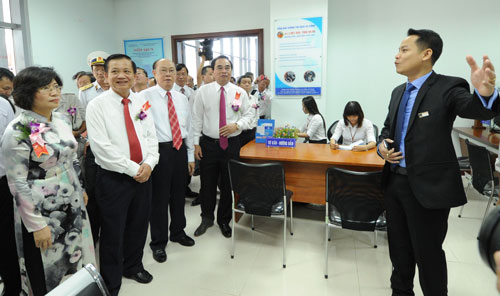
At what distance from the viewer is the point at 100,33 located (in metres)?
5.69

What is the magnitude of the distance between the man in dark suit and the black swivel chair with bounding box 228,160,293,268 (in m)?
0.85

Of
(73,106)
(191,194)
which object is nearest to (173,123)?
(73,106)

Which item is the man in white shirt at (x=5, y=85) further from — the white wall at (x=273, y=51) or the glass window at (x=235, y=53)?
the glass window at (x=235, y=53)

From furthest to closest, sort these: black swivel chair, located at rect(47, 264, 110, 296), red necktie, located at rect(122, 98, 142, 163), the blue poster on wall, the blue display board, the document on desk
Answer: the blue poster on wall, the blue display board, the document on desk, red necktie, located at rect(122, 98, 142, 163), black swivel chair, located at rect(47, 264, 110, 296)

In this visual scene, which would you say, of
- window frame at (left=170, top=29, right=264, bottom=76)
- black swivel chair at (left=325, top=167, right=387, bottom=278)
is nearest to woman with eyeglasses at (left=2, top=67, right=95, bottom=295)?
black swivel chair at (left=325, top=167, right=387, bottom=278)

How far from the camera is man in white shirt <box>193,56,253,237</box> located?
280 cm

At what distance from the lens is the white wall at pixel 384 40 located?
4.27m

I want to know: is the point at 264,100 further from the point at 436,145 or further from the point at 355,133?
the point at 436,145

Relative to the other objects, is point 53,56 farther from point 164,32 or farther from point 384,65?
point 384,65

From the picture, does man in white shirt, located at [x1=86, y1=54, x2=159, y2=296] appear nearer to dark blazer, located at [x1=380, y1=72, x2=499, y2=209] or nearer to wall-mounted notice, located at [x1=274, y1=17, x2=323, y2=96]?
dark blazer, located at [x1=380, y1=72, x2=499, y2=209]

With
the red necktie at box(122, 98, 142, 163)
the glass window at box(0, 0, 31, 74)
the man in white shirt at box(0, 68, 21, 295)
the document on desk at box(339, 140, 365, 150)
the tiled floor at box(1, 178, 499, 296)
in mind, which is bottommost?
the tiled floor at box(1, 178, 499, 296)

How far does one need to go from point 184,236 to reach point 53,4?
463 cm

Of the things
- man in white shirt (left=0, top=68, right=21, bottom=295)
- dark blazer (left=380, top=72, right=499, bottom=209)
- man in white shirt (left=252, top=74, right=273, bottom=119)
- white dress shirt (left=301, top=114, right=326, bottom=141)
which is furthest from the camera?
man in white shirt (left=252, top=74, right=273, bottom=119)

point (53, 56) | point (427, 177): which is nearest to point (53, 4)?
point (53, 56)
